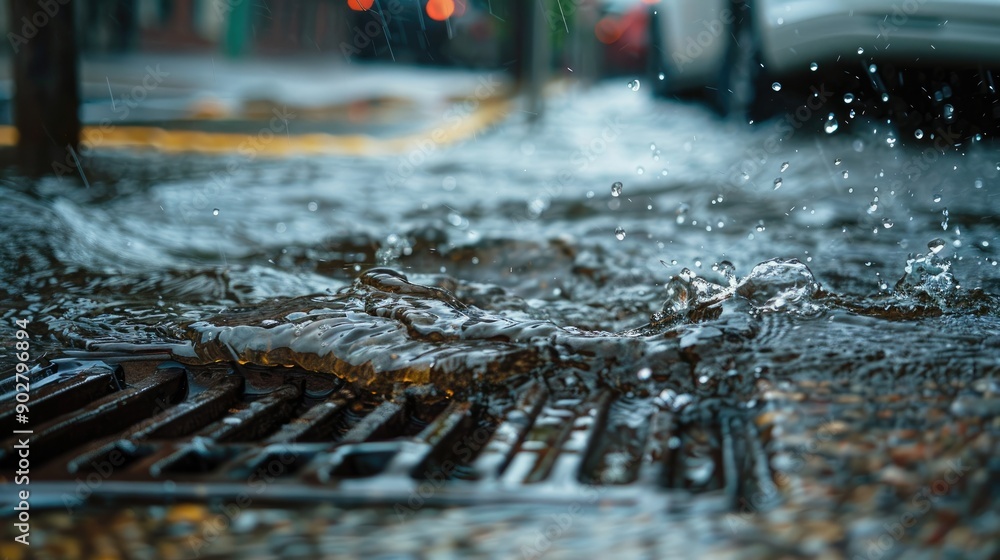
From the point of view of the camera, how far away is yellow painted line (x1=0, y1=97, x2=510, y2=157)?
460 centimetres

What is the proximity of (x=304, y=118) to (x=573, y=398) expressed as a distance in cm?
556

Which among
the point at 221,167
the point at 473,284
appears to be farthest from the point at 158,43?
the point at 473,284

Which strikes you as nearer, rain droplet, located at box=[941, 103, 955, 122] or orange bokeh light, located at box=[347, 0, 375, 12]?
rain droplet, located at box=[941, 103, 955, 122]

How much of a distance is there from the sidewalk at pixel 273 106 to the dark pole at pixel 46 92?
0.47ft

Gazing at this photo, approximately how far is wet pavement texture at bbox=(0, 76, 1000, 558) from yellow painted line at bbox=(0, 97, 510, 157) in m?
0.32

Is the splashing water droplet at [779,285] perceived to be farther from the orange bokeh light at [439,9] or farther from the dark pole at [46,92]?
the orange bokeh light at [439,9]

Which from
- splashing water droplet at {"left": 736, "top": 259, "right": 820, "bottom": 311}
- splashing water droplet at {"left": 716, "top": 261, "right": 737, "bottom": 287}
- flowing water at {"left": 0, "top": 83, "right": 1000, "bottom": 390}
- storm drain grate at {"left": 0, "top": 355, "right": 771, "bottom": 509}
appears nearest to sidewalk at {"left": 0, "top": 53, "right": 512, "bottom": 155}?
flowing water at {"left": 0, "top": 83, "right": 1000, "bottom": 390}

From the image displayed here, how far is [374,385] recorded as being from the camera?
146 cm

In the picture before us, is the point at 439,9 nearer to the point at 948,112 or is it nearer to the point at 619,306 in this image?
the point at 948,112

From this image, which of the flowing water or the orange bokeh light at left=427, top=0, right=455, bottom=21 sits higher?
the orange bokeh light at left=427, top=0, right=455, bottom=21

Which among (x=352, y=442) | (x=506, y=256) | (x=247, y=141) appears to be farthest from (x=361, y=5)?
(x=352, y=442)

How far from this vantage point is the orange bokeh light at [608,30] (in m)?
13.7

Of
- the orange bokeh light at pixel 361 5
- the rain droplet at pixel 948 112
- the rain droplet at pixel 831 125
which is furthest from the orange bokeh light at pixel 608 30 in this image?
the rain droplet at pixel 948 112

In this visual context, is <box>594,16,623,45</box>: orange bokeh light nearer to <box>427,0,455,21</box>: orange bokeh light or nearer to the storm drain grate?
<box>427,0,455,21</box>: orange bokeh light
